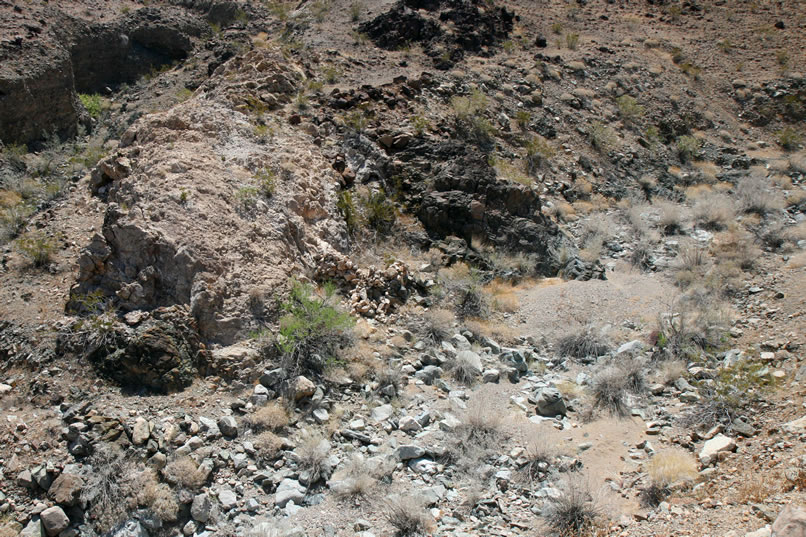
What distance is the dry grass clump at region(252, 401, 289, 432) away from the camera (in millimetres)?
5105

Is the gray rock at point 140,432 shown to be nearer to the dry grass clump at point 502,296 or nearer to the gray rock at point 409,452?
the gray rock at point 409,452

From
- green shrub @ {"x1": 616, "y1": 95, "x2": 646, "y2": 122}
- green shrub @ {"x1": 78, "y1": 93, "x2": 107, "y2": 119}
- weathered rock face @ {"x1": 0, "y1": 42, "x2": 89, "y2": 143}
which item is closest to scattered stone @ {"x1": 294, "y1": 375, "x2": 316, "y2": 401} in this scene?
weathered rock face @ {"x1": 0, "y1": 42, "x2": 89, "y2": 143}

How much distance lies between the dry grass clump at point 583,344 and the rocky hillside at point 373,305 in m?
0.04

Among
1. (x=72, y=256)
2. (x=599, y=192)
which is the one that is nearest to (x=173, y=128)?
(x=72, y=256)

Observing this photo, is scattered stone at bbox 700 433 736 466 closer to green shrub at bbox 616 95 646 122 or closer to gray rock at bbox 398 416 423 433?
gray rock at bbox 398 416 423 433

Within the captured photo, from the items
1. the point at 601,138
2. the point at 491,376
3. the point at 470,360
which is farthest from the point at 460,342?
the point at 601,138

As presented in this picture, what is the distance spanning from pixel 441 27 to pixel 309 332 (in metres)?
13.6

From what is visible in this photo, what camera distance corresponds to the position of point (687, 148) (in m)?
15.1

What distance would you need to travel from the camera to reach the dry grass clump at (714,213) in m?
11.2

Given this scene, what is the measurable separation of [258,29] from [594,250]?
1351cm

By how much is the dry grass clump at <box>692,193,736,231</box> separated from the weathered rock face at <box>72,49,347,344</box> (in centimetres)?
803

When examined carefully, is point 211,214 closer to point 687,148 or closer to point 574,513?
point 574,513

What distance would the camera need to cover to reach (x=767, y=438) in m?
4.64

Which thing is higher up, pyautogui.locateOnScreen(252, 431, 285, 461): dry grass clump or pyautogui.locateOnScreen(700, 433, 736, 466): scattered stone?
pyautogui.locateOnScreen(700, 433, 736, 466): scattered stone
